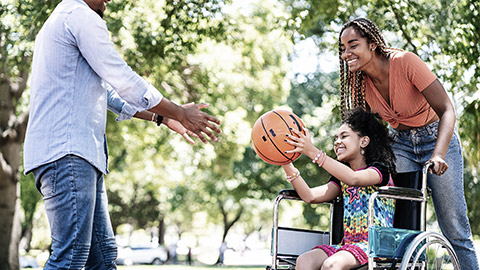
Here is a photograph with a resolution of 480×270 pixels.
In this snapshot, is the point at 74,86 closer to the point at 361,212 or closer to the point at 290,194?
the point at 290,194

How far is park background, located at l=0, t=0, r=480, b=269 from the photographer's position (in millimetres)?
9438

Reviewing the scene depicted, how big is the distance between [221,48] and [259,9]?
2.09m

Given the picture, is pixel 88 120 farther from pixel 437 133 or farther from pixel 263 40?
pixel 263 40

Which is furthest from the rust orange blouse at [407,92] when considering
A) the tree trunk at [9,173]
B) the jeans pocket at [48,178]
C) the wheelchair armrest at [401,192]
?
the tree trunk at [9,173]

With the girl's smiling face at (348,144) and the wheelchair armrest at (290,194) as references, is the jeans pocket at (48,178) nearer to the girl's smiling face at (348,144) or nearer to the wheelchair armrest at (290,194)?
the wheelchair armrest at (290,194)

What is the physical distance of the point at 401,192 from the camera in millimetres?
3670

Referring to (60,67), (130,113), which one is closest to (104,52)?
(60,67)

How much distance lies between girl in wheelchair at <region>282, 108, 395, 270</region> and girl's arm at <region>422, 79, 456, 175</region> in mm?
394

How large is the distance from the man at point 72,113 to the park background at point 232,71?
6.26m

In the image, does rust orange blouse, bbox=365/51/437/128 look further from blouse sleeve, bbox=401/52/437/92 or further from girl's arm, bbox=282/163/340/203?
girl's arm, bbox=282/163/340/203

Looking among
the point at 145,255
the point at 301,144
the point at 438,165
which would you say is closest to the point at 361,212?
the point at 438,165

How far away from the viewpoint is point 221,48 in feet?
54.6

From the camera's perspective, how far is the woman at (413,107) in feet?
13.4

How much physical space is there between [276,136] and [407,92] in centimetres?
101
